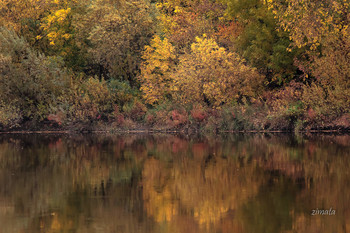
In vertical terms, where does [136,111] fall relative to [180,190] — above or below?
above

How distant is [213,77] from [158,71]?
5808 millimetres

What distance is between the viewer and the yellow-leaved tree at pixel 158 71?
43.8 m

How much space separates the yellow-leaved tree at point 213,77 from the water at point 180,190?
15.1 m

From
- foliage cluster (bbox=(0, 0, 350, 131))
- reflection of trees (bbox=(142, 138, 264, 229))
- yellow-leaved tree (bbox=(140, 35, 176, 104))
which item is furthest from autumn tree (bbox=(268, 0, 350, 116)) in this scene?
reflection of trees (bbox=(142, 138, 264, 229))

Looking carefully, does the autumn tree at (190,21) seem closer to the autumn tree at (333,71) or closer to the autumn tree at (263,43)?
the autumn tree at (263,43)

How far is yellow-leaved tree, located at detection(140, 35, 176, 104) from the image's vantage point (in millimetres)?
43812

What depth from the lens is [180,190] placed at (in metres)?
14.8

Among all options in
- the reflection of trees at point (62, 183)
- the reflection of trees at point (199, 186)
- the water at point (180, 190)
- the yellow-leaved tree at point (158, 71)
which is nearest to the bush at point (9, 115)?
the yellow-leaved tree at point (158, 71)

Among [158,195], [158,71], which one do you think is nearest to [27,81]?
[158,71]

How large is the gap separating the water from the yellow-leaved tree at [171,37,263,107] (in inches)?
593

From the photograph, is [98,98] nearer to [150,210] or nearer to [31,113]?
[31,113]

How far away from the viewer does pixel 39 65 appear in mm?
43125

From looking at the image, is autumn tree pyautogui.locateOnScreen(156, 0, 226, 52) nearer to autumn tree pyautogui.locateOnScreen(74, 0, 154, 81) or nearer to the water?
autumn tree pyautogui.locateOnScreen(74, 0, 154, 81)

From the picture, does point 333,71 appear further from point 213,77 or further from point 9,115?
point 9,115
